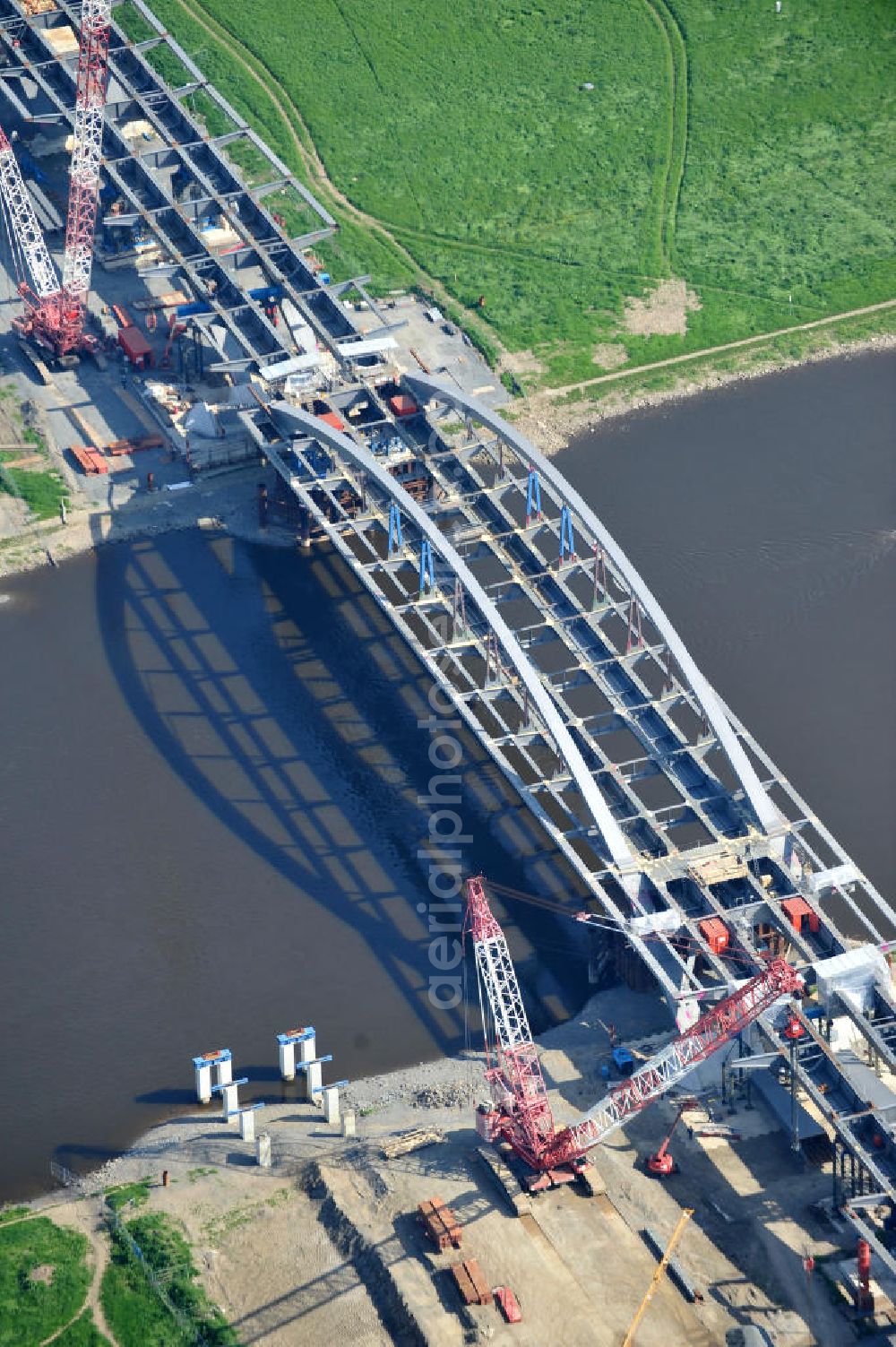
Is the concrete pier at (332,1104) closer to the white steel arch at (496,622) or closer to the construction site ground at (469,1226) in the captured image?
the construction site ground at (469,1226)

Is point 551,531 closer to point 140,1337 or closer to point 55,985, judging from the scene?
point 55,985

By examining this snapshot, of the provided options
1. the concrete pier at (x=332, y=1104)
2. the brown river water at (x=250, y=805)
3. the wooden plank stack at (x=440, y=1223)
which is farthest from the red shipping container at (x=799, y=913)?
the concrete pier at (x=332, y=1104)

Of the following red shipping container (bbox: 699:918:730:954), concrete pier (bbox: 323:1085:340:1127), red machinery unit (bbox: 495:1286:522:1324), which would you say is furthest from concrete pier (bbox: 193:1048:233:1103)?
red shipping container (bbox: 699:918:730:954)

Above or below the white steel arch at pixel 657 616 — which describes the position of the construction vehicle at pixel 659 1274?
below

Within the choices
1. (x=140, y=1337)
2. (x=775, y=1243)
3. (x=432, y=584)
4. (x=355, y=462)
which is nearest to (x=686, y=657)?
(x=432, y=584)

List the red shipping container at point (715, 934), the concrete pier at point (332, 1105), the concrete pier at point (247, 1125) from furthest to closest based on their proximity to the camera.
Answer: the red shipping container at point (715, 934) → the concrete pier at point (332, 1105) → the concrete pier at point (247, 1125)

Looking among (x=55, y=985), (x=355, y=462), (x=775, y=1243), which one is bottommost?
(x=775, y=1243)

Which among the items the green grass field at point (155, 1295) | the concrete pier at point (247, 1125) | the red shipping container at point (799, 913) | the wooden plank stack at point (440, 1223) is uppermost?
the concrete pier at point (247, 1125)

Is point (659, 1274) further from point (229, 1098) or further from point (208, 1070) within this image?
point (208, 1070)
